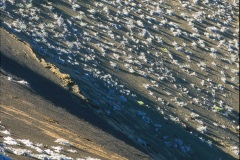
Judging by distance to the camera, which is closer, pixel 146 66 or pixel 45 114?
pixel 45 114

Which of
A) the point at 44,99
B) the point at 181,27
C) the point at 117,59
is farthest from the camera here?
the point at 181,27

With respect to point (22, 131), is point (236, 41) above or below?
below

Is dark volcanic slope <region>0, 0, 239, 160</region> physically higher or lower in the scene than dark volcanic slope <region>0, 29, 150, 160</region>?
lower

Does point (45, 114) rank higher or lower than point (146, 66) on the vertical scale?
higher

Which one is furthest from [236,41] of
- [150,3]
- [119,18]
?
[119,18]

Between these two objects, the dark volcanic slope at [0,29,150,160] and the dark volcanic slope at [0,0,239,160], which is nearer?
the dark volcanic slope at [0,29,150,160]

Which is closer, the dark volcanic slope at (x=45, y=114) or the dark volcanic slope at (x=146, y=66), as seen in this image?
the dark volcanic slope at (x=45, y=114)

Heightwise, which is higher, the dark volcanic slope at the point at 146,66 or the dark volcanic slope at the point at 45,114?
the dark volcanic slope at the point at 45,114

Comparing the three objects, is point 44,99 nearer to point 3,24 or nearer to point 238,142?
point 3,24
